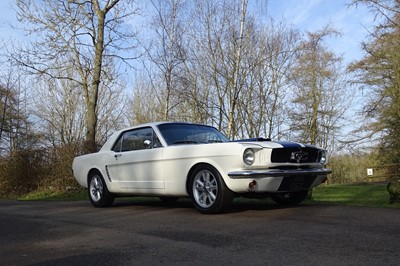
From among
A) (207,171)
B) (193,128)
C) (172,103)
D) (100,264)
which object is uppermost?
(172,103)

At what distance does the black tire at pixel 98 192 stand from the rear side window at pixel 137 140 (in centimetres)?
74

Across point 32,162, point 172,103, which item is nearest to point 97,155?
point 32,162

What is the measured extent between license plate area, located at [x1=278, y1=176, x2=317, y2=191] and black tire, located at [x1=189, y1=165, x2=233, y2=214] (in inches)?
32.8

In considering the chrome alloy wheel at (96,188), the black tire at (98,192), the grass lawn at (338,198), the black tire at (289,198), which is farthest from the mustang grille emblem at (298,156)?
the chrome alloy wheel at (96,188)

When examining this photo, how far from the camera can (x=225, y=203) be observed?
633 centimetres

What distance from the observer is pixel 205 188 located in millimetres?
6570

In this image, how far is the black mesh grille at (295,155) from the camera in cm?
645

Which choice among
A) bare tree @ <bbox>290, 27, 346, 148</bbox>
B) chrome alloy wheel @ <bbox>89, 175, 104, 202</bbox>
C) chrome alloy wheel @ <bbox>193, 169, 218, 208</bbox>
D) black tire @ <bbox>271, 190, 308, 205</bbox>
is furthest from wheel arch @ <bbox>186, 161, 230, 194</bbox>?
bare tree @ <bbox>290, 27, 346, 148</bbox>

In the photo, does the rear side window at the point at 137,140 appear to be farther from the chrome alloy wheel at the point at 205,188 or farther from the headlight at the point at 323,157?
the headlight at the point at 323,157

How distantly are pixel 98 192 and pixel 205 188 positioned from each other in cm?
306

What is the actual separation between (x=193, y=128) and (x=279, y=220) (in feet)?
9.43

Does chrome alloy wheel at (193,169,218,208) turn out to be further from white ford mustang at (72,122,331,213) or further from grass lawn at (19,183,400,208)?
grass lawn at (19,183,400,208)

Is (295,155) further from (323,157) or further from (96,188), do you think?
(96,188)

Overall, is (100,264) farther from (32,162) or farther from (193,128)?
(32,162)
